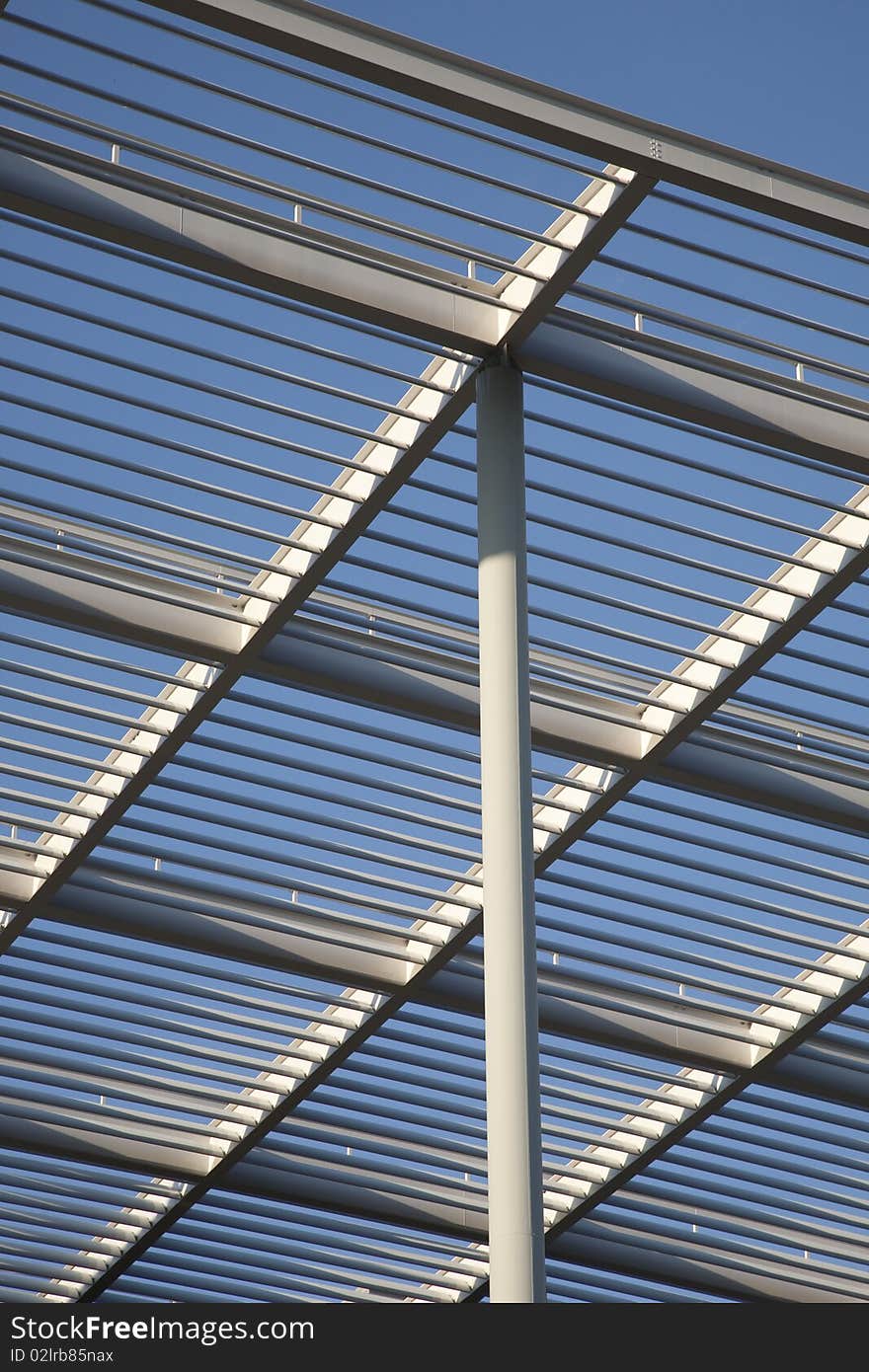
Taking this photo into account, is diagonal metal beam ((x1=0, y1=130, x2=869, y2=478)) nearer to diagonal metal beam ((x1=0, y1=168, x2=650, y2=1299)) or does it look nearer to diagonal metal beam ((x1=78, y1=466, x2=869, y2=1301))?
diagonal metal beam ((x1=0, y1=168, x2=650, y2=1299))

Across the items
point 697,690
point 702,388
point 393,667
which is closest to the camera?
point 702,388

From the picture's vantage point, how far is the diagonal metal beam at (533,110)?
11734mm

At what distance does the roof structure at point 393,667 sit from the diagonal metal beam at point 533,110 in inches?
1.1

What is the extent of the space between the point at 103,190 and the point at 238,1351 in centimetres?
766

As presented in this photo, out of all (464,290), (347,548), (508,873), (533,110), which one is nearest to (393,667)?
(347,548)

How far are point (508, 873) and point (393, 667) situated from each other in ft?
19.1

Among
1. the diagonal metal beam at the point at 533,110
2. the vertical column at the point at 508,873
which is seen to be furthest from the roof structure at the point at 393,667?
the vertical column at the point at 508,873

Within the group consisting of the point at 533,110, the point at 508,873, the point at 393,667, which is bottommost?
the point at 508,873

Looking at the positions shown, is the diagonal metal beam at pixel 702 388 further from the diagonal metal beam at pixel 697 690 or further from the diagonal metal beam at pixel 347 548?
the diagonal metal beam at pixel 697 690

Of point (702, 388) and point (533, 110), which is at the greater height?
point (702, 388)

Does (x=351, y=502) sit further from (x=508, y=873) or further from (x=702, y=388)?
(x=508, y=873)

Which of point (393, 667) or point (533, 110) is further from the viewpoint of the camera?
point (393, 667)

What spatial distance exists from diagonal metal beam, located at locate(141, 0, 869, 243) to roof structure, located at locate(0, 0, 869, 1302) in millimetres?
29

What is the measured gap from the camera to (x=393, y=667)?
18.1 metres
